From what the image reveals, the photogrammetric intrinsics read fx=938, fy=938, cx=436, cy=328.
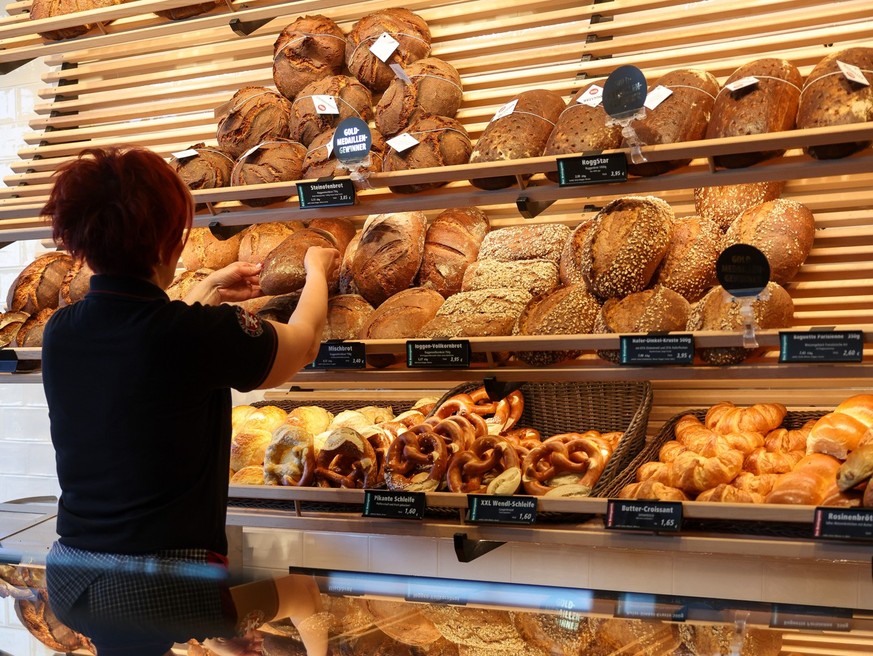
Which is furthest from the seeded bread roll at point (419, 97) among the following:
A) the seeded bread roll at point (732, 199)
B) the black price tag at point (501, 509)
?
the black price tag at point (501, 509)

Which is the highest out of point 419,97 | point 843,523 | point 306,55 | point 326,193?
point 306,55

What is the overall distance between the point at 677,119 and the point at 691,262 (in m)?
0.45

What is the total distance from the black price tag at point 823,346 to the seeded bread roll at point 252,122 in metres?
2.07

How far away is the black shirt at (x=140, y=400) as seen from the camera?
1820mm

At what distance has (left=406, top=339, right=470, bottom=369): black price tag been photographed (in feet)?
9.14

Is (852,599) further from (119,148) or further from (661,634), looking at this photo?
(119,148)

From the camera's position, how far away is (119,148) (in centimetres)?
200

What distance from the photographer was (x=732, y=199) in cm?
308

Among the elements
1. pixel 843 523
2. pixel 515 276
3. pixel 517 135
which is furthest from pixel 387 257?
pixel 843 523

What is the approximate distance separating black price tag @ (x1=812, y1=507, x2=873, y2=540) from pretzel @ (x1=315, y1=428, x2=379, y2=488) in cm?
128

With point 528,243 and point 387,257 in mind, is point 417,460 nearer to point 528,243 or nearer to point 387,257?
point 387,257

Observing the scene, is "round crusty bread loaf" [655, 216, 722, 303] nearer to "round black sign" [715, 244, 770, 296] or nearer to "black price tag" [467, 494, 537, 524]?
"round black sign" [715, 244, 770, 296]

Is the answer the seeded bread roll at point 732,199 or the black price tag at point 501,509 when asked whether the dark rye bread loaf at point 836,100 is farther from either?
the black price tag at point 501,509

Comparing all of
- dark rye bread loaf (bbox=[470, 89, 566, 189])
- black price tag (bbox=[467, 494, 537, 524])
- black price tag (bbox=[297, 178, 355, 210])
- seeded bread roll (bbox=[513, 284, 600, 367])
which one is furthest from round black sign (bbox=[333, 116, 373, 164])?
black price tag (bbox=[467, 494, 537, 524])
